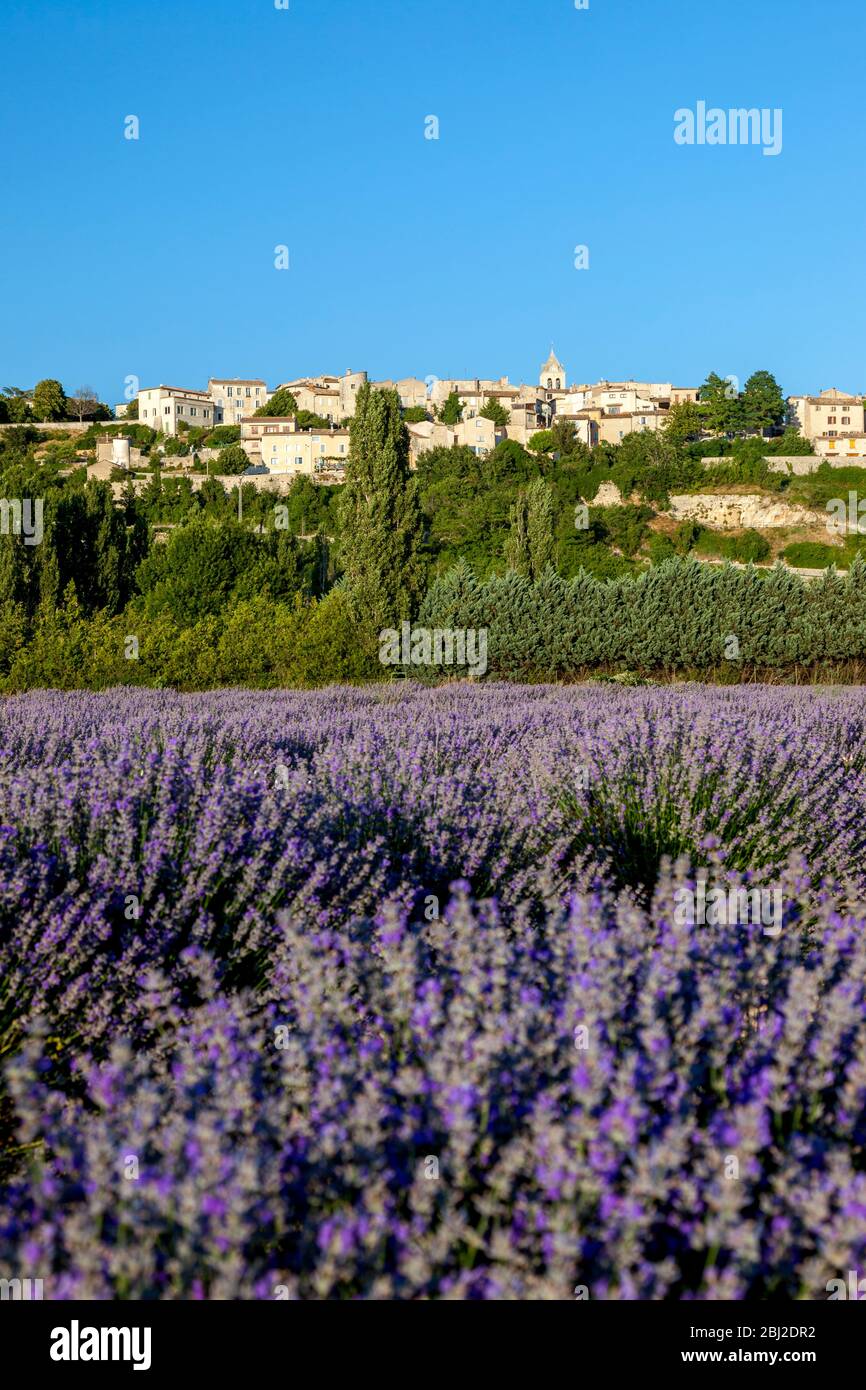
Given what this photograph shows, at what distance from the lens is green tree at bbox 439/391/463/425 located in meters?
84.4

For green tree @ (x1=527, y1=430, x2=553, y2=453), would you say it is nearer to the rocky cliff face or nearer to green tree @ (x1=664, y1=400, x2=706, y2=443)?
green tree @ (x1=664, y1=400, x2=706, y2=443)

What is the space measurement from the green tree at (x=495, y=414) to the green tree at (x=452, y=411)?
2.17 metres

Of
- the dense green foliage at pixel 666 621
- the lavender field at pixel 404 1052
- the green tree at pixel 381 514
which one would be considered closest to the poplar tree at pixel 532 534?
the green tree at pixel 381 514

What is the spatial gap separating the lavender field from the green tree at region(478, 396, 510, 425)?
7991 cm

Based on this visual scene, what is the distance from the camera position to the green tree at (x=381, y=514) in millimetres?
17766

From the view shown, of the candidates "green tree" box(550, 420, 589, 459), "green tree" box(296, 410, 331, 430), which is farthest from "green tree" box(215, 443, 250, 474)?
"green tree" box(550, 420, 589, 459)

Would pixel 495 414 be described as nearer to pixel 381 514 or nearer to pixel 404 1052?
pixel 381 514

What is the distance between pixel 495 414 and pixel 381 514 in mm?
66778

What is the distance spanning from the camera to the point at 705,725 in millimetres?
3951

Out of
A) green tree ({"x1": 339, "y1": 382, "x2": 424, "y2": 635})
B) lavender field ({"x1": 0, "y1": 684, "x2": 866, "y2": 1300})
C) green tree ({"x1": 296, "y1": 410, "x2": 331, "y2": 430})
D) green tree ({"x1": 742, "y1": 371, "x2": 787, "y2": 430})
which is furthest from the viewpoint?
green tree ({"x1": 296, "y1": 410, "x2": 331, "y2": 430})

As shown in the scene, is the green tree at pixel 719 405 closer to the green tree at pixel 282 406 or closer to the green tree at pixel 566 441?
the green tree at pixel 566 441

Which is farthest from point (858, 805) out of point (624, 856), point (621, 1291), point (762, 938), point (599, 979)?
point (621, 1291)
